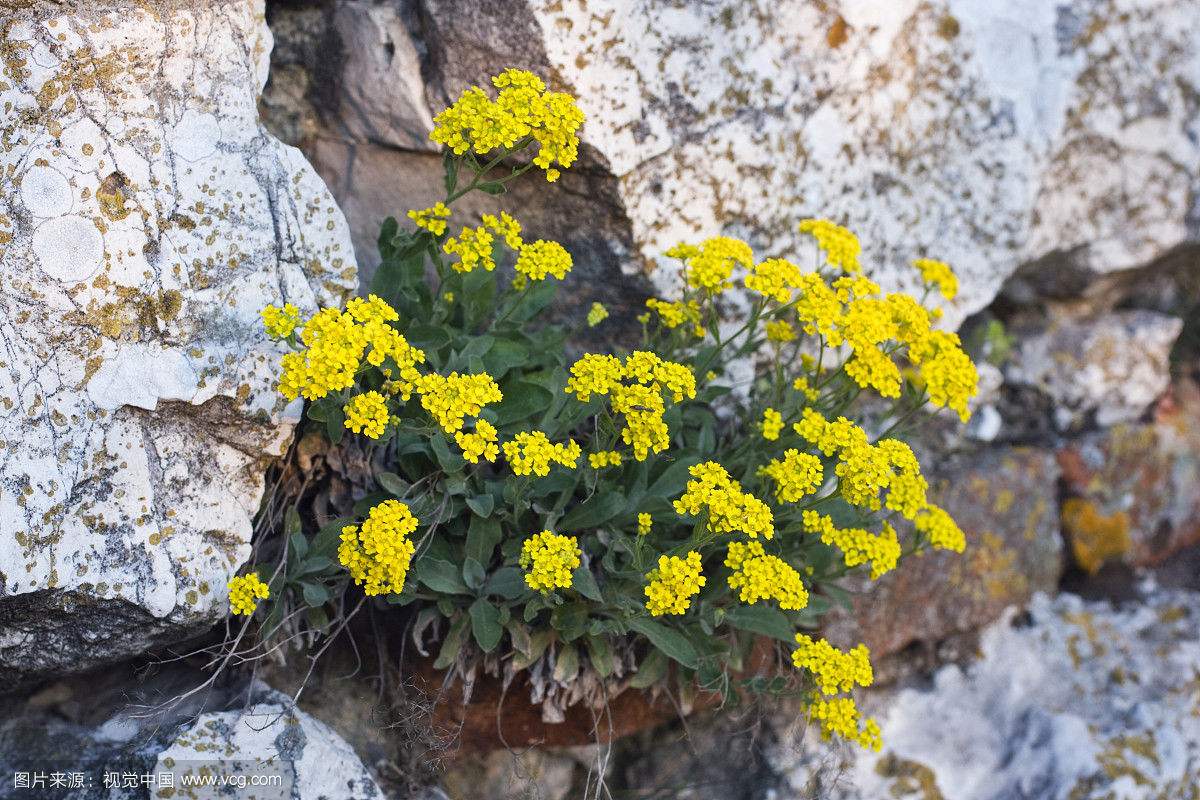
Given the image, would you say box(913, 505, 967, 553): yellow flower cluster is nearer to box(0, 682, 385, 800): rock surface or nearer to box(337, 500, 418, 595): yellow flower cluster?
box(337, 500, 418, 595): yellow flower cluster

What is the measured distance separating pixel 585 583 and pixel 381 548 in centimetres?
51

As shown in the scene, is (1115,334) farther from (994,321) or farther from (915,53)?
(915,53)

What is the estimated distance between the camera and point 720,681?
9.43 ft

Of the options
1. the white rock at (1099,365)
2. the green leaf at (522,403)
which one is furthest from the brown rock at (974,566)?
the green leaf at (522,403)

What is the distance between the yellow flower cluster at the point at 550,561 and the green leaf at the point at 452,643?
357 millimetres

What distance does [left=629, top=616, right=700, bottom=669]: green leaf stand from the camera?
107 inches

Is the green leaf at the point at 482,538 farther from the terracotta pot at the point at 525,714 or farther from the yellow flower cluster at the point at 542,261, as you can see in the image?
the yellow flower cluster at the point at 542,261

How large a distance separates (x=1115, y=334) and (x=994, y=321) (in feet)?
1.84

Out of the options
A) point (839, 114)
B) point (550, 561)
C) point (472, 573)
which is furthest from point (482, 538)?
point (839, 114)

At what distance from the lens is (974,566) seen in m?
3.72

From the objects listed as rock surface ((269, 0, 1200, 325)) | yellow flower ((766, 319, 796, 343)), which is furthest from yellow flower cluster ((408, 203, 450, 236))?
yellow flower ((766, 319, 796, 343))

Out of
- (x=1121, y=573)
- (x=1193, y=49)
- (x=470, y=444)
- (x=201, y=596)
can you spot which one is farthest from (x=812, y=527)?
Answer: (x=1193, y=49)

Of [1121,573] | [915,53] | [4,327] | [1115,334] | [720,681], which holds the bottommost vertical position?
[720,681]

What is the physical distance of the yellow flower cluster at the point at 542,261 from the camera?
2754 millimetres
